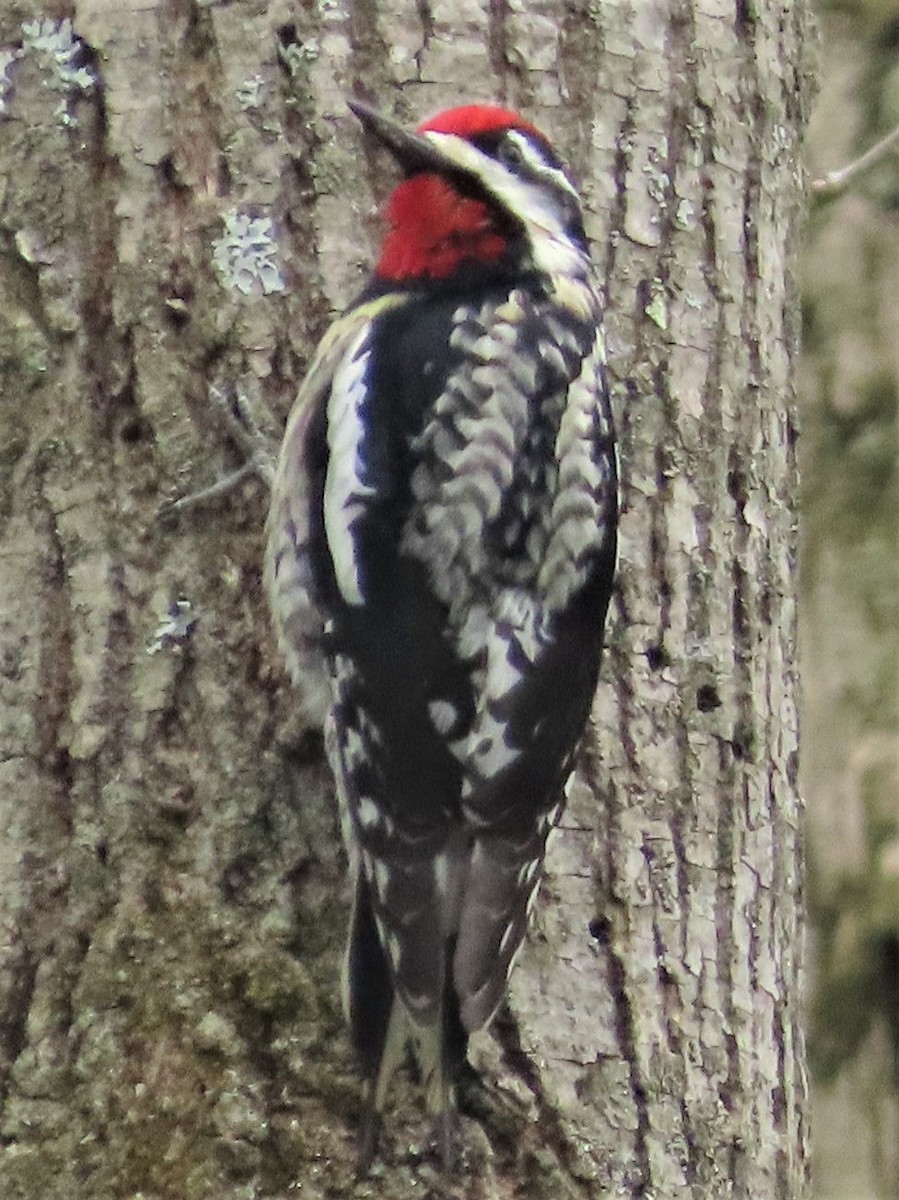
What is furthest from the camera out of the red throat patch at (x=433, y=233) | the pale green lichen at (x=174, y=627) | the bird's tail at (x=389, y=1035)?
the red throat patch at (x=433, y=233)

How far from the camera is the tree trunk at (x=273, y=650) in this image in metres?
1.95

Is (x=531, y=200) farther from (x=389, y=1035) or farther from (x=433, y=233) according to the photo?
(x=389, y=1035)

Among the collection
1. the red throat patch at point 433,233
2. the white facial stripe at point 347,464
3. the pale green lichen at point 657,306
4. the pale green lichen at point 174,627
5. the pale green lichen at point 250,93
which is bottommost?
the pale green lichen at point 174,627

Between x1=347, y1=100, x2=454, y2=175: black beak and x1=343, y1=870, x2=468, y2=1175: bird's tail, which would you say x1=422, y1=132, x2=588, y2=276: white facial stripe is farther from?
x1=343, y1=870, x2=468, y2=1175: bird's tail

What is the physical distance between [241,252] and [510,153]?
345 millimetres

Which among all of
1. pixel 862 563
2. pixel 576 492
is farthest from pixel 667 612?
pixel 862 563

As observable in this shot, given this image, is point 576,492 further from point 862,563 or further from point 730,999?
point 862,563

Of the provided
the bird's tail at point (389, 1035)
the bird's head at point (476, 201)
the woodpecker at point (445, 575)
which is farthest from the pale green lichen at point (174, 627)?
the bird's head at point (476, 201)

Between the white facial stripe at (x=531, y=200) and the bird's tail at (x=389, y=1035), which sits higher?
the white facial stripe at (x=531, y=200)

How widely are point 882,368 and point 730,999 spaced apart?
198cm

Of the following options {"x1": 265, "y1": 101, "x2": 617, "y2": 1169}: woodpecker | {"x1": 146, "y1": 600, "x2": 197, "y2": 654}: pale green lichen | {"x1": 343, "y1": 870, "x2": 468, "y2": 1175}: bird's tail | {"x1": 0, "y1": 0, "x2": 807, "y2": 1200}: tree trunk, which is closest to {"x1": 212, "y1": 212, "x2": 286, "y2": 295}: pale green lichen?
{"x1": 0, "y1": 0, "x2": 807, "y2": 1200}: tree trunk

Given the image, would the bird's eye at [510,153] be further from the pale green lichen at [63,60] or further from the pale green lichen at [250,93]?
the pale green lichen at [63,60]

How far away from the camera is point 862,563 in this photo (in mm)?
3691

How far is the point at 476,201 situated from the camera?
2266mm
